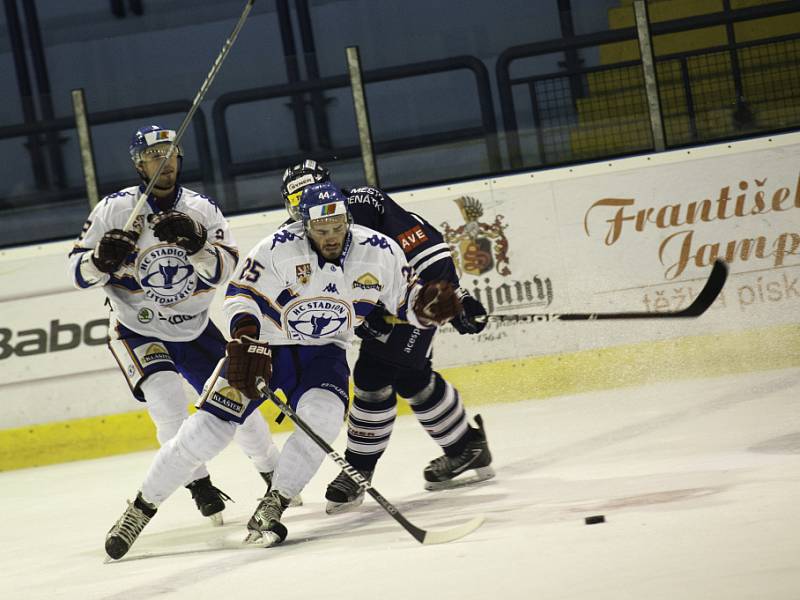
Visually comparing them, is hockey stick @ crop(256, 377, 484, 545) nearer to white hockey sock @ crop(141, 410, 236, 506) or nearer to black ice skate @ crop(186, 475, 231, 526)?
white hockey sock @ crop(141, 410, 236, 506)

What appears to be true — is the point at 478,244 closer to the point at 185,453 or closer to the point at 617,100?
the point at 617,100

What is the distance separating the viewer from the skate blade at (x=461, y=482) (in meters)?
4.28

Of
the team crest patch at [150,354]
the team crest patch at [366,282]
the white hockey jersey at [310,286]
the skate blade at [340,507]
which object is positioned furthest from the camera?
the team crest patch at [150,354]

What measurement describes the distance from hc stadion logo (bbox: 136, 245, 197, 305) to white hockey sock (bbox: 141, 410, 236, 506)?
774mm

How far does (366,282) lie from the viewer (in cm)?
382

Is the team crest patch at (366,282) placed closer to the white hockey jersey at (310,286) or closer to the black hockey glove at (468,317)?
the white hockey jersey at (310,286)

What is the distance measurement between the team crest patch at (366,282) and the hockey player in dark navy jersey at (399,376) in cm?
18

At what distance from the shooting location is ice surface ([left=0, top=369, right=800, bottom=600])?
2631 mm

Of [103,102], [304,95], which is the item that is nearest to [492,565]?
[304,95]

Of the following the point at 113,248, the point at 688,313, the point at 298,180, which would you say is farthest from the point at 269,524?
the point at 688,313

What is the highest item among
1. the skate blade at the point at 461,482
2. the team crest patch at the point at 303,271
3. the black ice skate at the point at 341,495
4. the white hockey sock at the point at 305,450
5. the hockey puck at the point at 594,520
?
the team crest patch at the point at 303,271

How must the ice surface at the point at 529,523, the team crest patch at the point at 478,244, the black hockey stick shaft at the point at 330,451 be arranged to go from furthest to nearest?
the team crest patch at the point at 478,244 → the black hockey stick shaft at the point at 330,451 → the ice surface at the point at 529,523

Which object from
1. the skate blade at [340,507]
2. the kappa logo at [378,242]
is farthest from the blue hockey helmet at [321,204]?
the skate blade at [340,507]

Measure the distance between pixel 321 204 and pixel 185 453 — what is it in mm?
812
